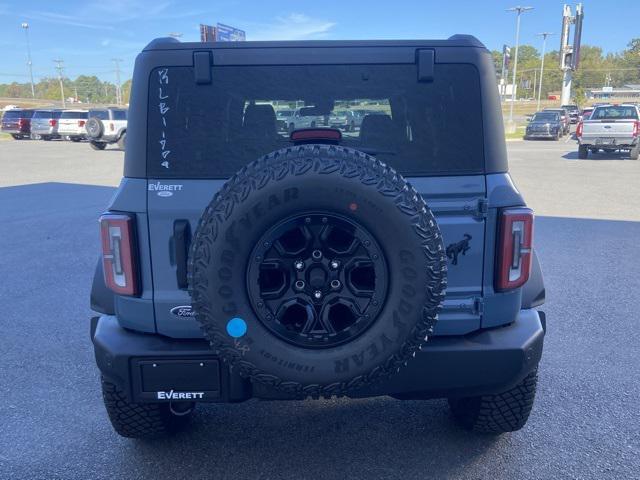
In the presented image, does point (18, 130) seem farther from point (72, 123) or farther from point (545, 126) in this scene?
point (545, 126)

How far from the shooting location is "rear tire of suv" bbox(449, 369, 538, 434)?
301cm

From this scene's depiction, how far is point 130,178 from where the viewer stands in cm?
264

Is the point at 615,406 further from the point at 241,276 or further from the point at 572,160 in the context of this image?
the point at 572,160

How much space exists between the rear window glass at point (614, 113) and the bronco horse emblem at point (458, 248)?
19721 mm

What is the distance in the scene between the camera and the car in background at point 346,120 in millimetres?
2997

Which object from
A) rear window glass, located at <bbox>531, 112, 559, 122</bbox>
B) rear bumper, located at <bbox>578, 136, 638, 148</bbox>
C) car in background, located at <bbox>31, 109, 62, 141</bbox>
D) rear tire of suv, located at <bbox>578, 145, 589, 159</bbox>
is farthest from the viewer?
rear window glass, located at <bbox>531, 112, 559, 122</bbox>

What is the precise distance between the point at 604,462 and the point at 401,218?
6.09ft

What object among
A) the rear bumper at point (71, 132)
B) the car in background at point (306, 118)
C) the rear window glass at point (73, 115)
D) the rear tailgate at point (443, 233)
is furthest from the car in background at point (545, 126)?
the rear tailgate at point (443, 233)

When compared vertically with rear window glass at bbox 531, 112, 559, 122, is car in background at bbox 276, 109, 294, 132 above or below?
above

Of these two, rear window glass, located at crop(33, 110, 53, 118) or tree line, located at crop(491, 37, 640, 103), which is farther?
tree line, located at crop(491, 37, 640, 103)

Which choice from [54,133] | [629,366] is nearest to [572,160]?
[629,366]

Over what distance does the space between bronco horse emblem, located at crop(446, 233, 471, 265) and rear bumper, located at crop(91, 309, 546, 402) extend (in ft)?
1.30

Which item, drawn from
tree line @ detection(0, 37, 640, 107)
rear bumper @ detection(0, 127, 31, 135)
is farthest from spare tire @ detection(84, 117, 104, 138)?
tree line @ detection(0, 37, 640, 107)

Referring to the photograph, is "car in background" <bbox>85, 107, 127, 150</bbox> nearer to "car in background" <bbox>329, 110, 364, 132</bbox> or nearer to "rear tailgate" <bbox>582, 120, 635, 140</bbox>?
"rear tailgate" <bbox>582, 120, 635, 140</bbox>
